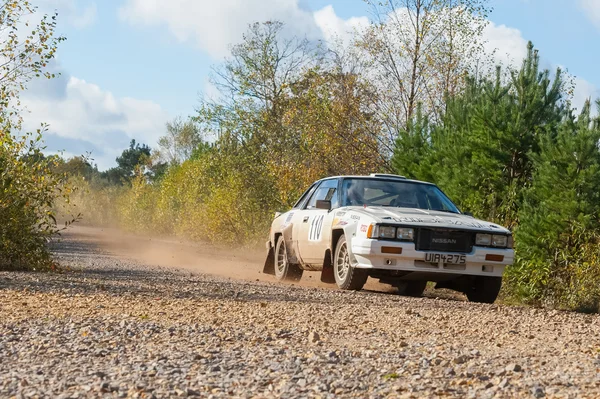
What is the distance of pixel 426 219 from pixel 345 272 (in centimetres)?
136

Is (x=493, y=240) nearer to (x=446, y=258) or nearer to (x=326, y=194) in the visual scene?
(x=446, y=258)

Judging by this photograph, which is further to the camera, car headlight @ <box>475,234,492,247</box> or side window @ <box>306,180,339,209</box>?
side window @ <box>306,180,339,209</box>

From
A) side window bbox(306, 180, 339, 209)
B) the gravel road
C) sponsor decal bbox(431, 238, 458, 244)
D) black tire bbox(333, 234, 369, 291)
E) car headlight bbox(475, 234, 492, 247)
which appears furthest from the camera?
side window bbox(306, 180, 339, 209)

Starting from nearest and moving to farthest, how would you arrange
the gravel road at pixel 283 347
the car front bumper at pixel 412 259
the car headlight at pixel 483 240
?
the gravel road at pixel 283 347 → the car front bumper at pixel 412 259 → the car headlight at pixel 483 240

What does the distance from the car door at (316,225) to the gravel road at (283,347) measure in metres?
2.17

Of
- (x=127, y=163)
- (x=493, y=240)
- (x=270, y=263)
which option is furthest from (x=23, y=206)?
(x=127, y=163)

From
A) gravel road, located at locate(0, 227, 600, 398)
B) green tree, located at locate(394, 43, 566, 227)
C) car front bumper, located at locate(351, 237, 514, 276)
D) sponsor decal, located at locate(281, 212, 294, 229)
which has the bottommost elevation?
gravel road, located at locate(0, 227, 600, 398)

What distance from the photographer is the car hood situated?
1241 cm

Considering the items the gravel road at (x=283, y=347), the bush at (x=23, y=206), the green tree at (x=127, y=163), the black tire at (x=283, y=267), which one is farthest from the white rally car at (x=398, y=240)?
the green tree at (x=127, y=163)

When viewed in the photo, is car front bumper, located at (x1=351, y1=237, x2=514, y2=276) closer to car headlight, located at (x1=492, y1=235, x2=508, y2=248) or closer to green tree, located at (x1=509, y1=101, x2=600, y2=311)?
car headlight, located at (x1=492, y1=235, x2=508, y2=248)

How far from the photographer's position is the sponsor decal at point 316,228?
1409cm

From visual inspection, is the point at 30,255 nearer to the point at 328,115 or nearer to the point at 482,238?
the point at 482,238

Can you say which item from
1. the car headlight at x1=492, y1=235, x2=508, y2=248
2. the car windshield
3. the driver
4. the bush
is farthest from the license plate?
the bush

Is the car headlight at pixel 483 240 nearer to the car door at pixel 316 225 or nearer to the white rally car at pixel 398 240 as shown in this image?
the white rally car at pixel 398 240
